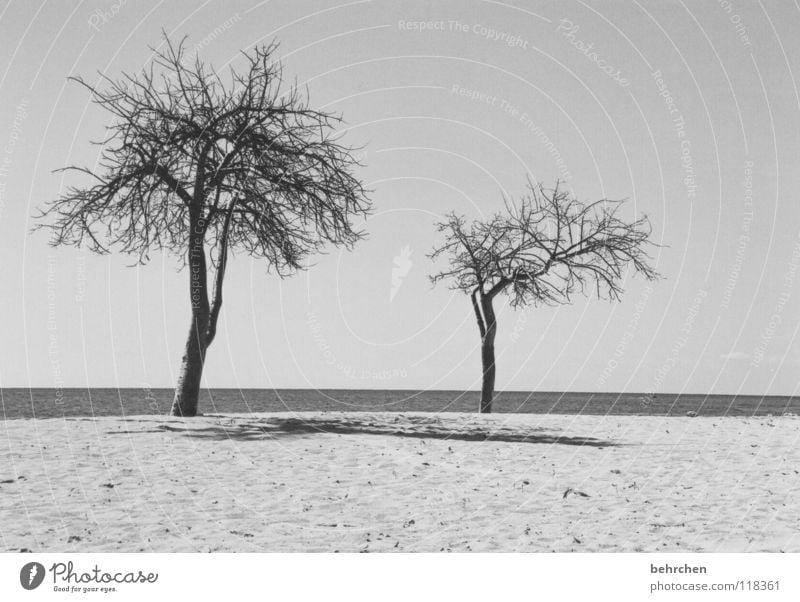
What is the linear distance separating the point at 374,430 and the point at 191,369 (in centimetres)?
472

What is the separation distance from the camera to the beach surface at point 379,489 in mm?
9625

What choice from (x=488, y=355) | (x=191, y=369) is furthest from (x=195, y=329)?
(x=488, y=355)

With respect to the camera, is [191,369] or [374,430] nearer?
[374,430]

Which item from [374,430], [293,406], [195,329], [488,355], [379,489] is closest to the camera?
[379,489]

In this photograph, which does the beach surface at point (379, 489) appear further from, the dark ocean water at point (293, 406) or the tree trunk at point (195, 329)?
the dark ocean water at point (293, 406)

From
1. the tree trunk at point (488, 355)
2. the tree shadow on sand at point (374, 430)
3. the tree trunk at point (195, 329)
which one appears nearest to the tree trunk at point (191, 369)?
the tree trunk at point (195, 329)

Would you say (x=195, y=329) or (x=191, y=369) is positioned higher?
(x=195, y=329)

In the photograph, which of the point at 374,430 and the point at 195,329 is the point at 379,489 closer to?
the point at 374,430

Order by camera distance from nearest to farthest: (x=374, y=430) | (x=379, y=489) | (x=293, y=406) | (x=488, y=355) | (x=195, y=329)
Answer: (x=379, y=489)
(x=374, y=430)
(x=195, y=329)
(x=488, y=355)
(x=293, y=406)

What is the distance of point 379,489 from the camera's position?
39.0ft

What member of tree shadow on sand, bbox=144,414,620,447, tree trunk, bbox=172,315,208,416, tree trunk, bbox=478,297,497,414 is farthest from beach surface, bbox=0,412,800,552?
tree trunk, bbox=478,297,497,414

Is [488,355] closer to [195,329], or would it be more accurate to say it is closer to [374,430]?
[374,430]

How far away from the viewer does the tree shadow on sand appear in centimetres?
1611

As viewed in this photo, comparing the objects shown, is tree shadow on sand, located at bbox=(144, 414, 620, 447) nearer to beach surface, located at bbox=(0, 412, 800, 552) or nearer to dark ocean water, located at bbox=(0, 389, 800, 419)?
beach surface, located at bbox=(0, 412, 800, 552)
